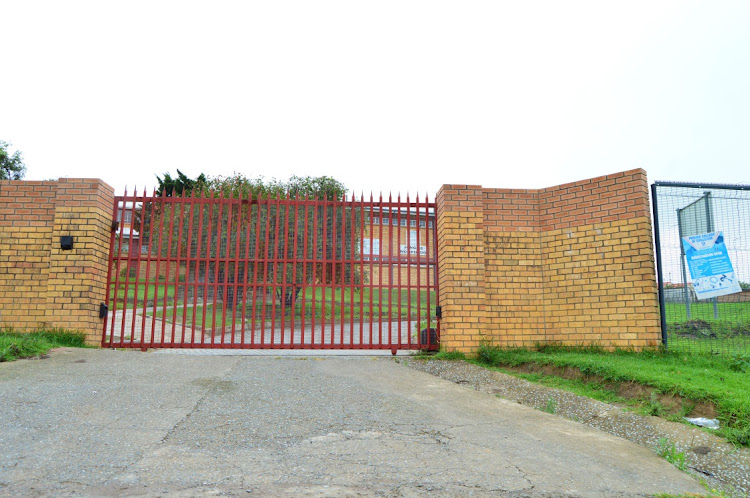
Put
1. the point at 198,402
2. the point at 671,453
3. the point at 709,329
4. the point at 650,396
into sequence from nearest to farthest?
1. the point at 671,453
2. the point at 198,402
3. the point at 650,396
4. the point at 709,329

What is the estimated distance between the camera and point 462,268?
6.78m

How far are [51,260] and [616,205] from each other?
7.54 m

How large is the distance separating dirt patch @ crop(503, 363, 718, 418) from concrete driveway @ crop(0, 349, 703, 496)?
78 cm

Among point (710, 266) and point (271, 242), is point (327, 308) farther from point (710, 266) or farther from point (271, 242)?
point (710, 266)

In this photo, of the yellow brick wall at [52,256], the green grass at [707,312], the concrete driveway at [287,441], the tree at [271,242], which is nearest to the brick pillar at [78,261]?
the yellow brick wall at [52,256]

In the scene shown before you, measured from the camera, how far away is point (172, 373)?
5.29 m

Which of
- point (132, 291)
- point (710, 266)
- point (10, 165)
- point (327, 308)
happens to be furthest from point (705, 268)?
A: point (10, 165)

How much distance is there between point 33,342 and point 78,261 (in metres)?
1.16

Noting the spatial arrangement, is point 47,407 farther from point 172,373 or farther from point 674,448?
point 674,448

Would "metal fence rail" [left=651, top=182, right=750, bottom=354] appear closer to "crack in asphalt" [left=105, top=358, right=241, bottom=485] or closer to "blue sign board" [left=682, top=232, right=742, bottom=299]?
"blue sign board" [left=682, top=232, right=742, bottom=299]

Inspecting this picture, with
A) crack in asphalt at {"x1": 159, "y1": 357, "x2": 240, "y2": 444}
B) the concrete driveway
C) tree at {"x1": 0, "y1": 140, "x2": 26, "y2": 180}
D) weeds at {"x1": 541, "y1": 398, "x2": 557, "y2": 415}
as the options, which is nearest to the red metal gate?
crack in asphalt at {"x1": 159, "y1": 357, "x2": 240, "y2": 444}

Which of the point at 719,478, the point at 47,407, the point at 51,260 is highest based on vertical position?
the point at 51,260

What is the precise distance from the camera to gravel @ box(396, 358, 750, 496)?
3.27 m

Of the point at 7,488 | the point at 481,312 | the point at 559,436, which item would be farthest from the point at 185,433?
the point at 481,312
